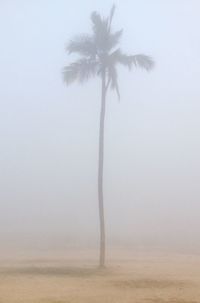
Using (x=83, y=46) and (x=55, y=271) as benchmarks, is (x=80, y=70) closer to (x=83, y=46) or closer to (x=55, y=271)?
(x=83, y=46)

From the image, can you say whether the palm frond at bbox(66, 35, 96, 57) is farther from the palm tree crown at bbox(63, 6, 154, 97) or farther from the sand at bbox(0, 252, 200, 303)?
the sand at bbox(0, 252, 200, 303)

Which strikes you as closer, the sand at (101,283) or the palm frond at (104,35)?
the sand at (101,283)

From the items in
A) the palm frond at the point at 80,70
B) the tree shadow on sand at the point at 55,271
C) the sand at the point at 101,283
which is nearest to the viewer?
the sand at the point at 101,283

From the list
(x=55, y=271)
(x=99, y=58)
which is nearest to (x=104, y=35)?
(x=99, y=58)

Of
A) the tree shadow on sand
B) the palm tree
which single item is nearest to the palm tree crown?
the palm tree

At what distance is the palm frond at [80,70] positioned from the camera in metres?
25.3

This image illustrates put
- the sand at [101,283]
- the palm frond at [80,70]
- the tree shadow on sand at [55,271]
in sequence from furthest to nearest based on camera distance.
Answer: the palm frond at [80,70]
the tree shadow on sand at [55,271]
the sand at [101,283]

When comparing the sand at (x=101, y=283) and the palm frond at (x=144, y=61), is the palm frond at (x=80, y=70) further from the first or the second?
the sand at (x=101, y=283)

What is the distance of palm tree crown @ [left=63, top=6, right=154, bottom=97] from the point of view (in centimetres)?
2538

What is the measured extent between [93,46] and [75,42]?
89cm

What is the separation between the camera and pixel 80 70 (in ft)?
84.0

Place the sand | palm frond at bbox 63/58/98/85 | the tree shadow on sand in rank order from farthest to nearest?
palm frond at bbox 63/58/98/85
the tree shadow on sand
the sand

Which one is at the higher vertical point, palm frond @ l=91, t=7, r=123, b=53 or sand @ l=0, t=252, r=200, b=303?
palm frond @ l=91, t=7, r=123, b=53

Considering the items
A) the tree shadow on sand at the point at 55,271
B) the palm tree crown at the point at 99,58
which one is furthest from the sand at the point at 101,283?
the palm tree crown at the point at 99,58
